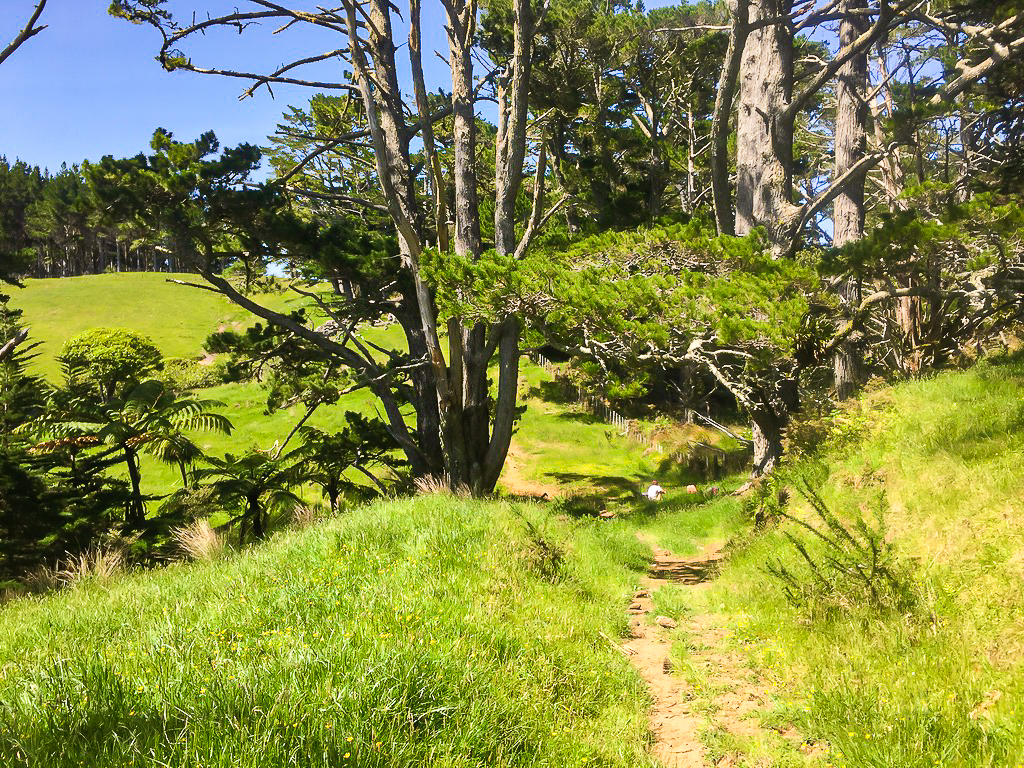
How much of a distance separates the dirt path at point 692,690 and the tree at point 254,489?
7.45 meters

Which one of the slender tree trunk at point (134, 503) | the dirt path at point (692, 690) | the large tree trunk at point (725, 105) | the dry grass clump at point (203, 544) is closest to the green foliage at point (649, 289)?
the large tree trunk at point (725, 105)

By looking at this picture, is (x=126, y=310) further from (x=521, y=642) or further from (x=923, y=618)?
(x=923, y=618)

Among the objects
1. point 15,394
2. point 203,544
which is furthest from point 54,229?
point 203,544

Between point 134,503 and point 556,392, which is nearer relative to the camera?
point 134,503

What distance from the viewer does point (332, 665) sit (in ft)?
10.0

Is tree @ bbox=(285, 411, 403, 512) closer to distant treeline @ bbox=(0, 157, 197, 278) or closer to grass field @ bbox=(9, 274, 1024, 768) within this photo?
grass field @ bbox=(9, 274, 1024, 768)

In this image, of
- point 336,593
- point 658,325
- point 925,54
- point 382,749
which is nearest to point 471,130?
point 658,325

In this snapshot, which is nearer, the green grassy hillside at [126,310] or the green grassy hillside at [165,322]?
the green grassy hillside at [165,322]

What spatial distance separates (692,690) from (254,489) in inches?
351

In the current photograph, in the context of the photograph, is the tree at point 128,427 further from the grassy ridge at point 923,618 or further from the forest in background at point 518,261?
the grassy ridge at point 923,618

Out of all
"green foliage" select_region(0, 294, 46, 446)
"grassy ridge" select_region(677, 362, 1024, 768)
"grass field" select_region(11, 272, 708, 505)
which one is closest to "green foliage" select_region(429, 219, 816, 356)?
"grassy ridge" select_region(677, 362, 1024, 768)

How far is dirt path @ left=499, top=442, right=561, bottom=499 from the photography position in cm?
1792

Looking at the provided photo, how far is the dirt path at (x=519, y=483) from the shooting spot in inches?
705

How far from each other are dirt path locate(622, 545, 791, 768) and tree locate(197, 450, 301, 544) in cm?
745
